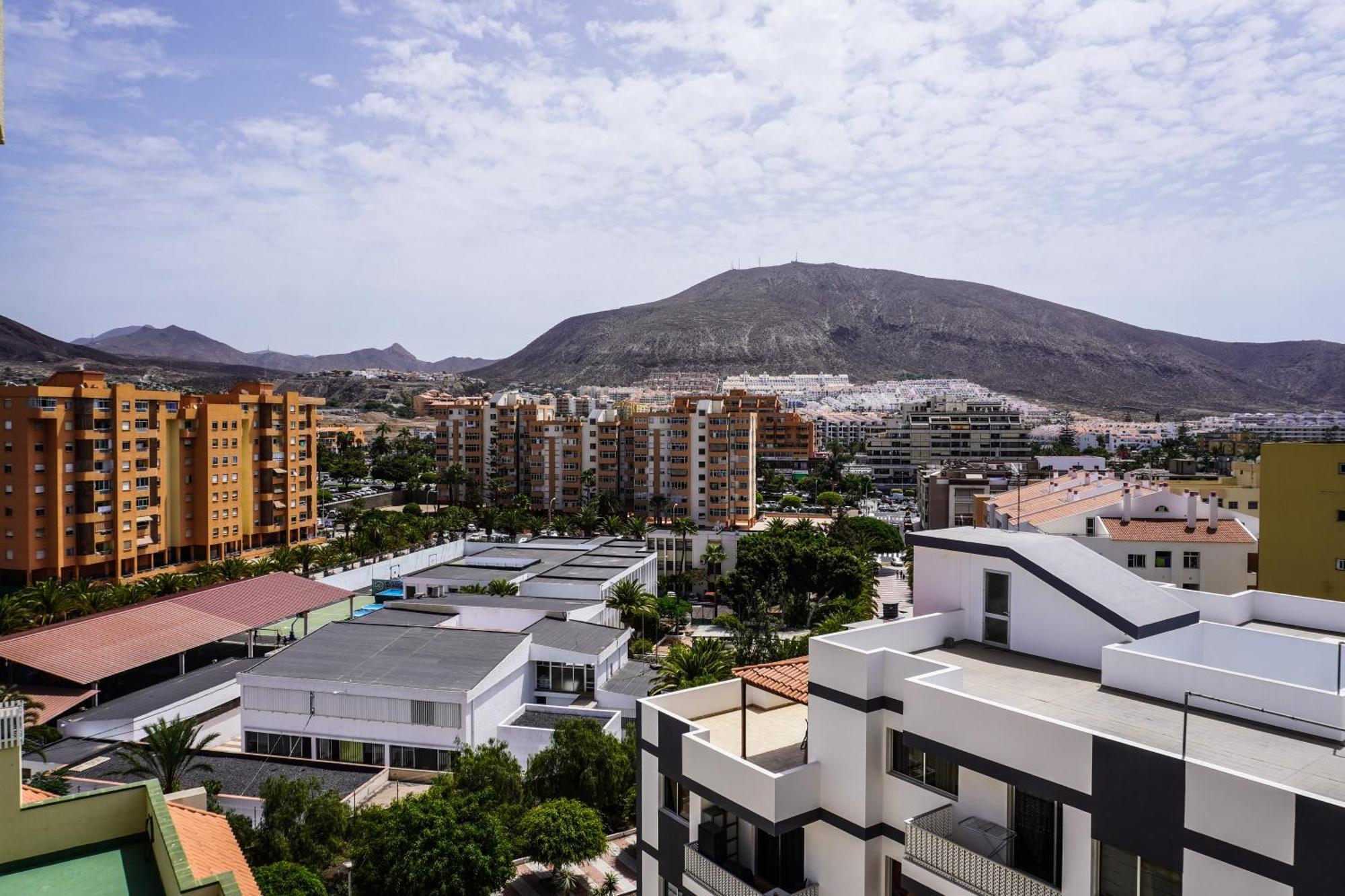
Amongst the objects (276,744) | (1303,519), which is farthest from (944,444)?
(276,744)

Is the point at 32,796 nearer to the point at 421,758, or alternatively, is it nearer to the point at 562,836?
the point at 562,836

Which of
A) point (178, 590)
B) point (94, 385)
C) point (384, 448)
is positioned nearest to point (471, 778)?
point (178, 590)

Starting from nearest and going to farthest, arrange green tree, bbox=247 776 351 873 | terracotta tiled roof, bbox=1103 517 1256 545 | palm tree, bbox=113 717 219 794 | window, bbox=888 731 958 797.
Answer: window, bbox=888 731 958 797 → green tree, bbox=247 776 351 873 → palm tree, bbox=113 717 219 794 → terracotta tiled roof, bbox=1103 517 1256 545

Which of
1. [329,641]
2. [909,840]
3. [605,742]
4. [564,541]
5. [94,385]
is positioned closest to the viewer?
[909,840]

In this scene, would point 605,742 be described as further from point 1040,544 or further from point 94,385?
point 94,385

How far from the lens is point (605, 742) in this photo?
26.0 meters

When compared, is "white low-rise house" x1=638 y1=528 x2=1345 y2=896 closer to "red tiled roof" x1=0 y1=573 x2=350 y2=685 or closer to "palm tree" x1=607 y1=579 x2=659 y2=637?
"red tiled roof" x1=0 y1=573 x2=350 y2=685

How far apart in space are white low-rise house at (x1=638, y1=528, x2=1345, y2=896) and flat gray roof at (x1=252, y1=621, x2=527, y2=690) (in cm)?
1895

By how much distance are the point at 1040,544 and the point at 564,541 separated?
2204 inches

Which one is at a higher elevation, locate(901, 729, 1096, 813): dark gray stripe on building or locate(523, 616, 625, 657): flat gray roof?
locate(901, 729, 1096, 813): dark gray stripe on building

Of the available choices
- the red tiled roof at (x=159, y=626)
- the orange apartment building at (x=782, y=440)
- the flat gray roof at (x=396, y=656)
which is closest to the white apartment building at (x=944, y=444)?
the orange apartment building at (x=782, y=440)

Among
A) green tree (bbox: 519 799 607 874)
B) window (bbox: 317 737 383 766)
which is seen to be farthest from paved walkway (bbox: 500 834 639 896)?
window (bbox: 317 737 383 766)

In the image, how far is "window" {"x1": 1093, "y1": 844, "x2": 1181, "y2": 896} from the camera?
7.80 meters

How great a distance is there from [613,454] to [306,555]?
46335 millimetres
